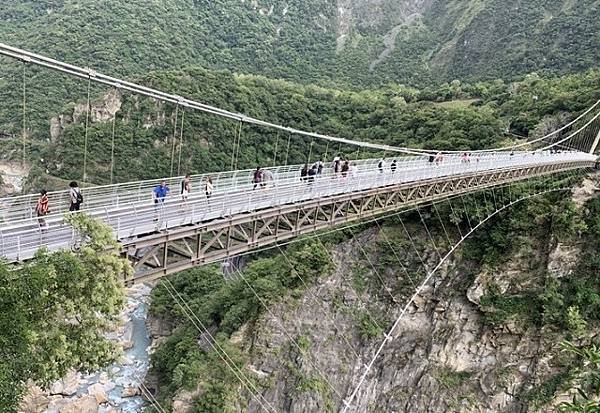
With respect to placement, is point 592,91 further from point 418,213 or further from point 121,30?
point 121,30

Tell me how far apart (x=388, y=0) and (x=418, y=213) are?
469 feet

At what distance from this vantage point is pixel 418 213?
27781 millimetres

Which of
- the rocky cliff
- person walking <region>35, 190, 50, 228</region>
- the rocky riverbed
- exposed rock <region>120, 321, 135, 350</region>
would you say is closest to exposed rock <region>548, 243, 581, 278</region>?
the rocky cliff

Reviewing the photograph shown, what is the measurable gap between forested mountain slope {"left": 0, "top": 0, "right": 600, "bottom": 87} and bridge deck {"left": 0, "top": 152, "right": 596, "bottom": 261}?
6045 centimetres

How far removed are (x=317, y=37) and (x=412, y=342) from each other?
116517mm

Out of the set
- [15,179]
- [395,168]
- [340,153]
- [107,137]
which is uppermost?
[395,168]

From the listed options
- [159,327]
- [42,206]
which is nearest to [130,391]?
[159,327]

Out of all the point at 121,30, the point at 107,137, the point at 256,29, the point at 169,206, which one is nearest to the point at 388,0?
the point at 256,29

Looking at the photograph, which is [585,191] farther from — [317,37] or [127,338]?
[317,37]

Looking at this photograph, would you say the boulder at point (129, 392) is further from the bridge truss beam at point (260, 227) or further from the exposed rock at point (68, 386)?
the bridge truss beam at point (260, 227)

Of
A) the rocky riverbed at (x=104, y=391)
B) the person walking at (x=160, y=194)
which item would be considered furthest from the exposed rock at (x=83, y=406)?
the person walking at (x=160, y=194)

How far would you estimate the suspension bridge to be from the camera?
32.0 feet

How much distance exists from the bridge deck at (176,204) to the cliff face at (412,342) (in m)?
6.94

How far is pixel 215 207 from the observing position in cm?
1264
